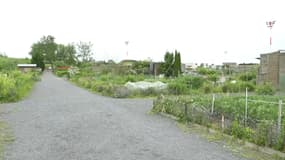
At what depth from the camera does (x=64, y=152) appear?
6.23 metres

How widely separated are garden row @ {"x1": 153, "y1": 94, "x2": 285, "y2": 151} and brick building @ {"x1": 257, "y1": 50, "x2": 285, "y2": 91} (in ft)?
48.0

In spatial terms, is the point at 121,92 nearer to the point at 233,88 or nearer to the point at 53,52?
the point at 233,88

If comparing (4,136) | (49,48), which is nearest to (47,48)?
(49,48)

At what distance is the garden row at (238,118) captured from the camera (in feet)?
21.0

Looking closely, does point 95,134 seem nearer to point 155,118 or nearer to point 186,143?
point 186,143

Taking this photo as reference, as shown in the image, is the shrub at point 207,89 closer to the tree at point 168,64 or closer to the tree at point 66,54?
the tree at point 168,64

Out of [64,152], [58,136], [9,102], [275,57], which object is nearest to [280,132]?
[64,152]

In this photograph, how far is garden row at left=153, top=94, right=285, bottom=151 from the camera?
6.39m

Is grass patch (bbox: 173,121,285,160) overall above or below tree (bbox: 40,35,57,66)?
below

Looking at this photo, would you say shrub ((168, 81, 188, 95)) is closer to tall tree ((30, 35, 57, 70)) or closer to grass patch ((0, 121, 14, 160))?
grass patch ((0, 121, 14, 160))

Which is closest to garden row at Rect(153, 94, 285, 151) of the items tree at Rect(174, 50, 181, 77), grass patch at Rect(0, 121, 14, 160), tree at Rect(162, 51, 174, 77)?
grass patch at Rect(0, 121, 14, 160)

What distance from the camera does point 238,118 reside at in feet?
26.8

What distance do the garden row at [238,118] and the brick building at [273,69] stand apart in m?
14.6

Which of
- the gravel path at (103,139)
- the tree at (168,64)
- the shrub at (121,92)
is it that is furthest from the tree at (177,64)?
the gravel path at (103,139)
